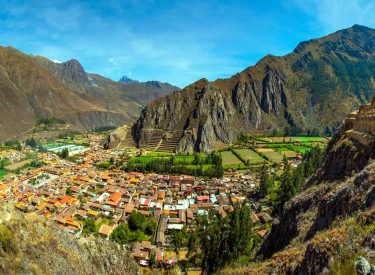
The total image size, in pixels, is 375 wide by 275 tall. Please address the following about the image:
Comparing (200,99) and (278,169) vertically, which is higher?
(200,99)

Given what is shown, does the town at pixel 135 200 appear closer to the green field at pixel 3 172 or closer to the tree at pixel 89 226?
the tree at pixel 89 226

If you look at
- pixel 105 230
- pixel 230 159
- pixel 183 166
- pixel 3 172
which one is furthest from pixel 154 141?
pixel 105 230

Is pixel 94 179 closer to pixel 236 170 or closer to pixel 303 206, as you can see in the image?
pixel 236 170

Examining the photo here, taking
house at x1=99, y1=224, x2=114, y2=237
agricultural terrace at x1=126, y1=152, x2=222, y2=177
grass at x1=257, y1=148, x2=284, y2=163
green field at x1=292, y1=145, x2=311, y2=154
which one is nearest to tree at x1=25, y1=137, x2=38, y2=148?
agricultural terrace at x1=126, y1=152, x2=222, y2=177

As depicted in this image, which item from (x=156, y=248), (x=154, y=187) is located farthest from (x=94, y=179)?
(x=156, y=248)

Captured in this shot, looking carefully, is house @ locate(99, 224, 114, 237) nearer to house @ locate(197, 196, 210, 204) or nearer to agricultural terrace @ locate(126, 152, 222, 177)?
house @ locate(197, 196, 210, 204)

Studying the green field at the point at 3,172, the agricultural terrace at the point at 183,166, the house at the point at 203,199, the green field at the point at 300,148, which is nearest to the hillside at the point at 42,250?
the house at the point at 203,199
